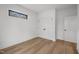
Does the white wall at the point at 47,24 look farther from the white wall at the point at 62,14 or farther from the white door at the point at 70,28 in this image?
the white door at the point at 70,28

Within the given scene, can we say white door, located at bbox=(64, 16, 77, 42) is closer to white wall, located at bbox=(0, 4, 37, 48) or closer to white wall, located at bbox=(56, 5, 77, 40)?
white wall, located at bbox=(56, 5, 77, 40)

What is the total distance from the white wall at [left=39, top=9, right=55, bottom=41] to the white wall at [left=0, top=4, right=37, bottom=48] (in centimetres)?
24

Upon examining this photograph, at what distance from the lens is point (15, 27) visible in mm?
2824

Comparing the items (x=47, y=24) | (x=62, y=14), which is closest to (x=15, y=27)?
(x=47, y=24)

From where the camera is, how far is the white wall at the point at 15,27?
2.40 meters

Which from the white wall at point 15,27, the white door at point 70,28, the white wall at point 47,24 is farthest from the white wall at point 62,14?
the white wall at point 15,27

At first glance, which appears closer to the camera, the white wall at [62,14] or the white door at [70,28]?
the white wall at [62,14]

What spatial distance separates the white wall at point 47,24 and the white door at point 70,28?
0.66m

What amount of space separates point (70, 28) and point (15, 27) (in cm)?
227

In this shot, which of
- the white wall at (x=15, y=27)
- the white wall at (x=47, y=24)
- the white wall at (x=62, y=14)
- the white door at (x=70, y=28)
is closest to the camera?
the white wall at (x=15, y=27)

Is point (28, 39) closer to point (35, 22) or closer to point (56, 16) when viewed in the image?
point (35, 22)

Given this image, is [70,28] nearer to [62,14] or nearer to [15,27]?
[62,14]

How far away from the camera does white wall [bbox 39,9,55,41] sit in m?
2.95

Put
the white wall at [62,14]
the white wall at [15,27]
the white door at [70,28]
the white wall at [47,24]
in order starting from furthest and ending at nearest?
the white door at [70,28] < the white wall at [62,14] < the white wall at [47,24] < the white wall at [15,27]
